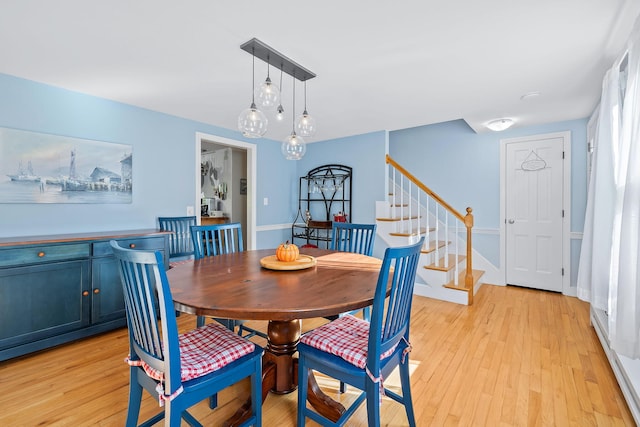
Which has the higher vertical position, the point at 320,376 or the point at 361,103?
the point at 361,103

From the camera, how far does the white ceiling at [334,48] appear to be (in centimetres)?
167

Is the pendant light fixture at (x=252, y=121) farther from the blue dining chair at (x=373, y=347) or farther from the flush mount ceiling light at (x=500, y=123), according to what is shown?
the flush mount ceiling light at (x=500, y=123)

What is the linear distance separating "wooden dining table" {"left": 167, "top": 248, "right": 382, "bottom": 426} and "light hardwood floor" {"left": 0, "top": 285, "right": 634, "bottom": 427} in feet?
0.55

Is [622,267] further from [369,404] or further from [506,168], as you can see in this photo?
[506,168]

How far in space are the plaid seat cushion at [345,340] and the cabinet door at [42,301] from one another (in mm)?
2166

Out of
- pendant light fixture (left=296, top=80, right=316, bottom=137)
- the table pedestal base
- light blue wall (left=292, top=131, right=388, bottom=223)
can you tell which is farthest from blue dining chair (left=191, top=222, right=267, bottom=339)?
light blue wall (left=292, top=131, right=388, bottom=223)

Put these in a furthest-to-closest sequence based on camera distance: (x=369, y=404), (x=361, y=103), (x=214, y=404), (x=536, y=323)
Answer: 1. (x=361, y=103)
2. (x=536, y=323)
3. (x=214, y=404)
4. (x=369, y=404)

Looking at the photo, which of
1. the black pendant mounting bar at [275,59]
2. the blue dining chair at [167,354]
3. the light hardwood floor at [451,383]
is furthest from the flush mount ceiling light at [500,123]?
the blue dining chair at [167,354]

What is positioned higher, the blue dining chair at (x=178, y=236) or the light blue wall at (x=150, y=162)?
the light blue wall at (x=150, y=162)

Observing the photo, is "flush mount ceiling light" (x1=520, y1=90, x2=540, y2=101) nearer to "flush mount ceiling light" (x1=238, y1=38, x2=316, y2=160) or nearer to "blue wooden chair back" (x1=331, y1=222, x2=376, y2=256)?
"blue wooden chair back" (x1=331, y1=222, x2=376, y2=256)

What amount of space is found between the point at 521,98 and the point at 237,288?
3251mm

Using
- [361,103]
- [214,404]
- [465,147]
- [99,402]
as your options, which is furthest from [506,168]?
[99,402]

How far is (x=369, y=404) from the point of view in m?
1.25

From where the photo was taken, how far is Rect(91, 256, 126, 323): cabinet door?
2.57 meters
